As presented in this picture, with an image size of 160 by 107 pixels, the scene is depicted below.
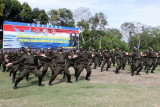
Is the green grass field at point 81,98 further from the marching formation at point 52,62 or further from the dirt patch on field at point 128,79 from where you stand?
the dirt patch on field at point 128,79

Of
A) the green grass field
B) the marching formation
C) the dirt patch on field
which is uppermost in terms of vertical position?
the marching formation

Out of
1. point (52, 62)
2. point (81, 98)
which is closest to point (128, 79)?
point (52, 62)

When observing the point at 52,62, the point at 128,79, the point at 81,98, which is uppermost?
the point at 52,62

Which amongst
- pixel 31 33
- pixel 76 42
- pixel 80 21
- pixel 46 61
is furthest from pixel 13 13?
pixel 46 61

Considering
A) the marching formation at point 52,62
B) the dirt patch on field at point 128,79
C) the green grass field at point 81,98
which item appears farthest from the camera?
the dirt patch on field at point 128,79

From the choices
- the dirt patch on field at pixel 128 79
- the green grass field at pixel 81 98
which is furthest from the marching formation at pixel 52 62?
the green grass field at pixel 81 98

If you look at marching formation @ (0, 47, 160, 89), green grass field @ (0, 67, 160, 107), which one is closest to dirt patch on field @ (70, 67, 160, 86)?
marching formation @ (0, 47, 160, 89)

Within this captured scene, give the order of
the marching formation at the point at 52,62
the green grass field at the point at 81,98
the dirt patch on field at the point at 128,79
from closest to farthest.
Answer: the green grass field at the point at 81,98, the marching formation at the point at 52,62, the dirt patch on field at the point at 128,79

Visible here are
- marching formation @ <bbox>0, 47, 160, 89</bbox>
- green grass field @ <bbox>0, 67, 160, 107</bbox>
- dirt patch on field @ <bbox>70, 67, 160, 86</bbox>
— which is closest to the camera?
green grass field @ <bbox>0, 67, 160, 107</bbox>

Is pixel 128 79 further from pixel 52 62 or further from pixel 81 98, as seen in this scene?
pixel 81 98

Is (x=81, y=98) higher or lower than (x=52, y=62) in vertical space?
lower

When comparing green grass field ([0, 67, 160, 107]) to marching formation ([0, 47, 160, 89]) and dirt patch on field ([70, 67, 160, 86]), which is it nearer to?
marching formation ([0, 47, 160, 89])

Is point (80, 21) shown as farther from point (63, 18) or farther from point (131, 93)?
point (131, 93)

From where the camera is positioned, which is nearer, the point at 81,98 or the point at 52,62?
the point at 81,98
